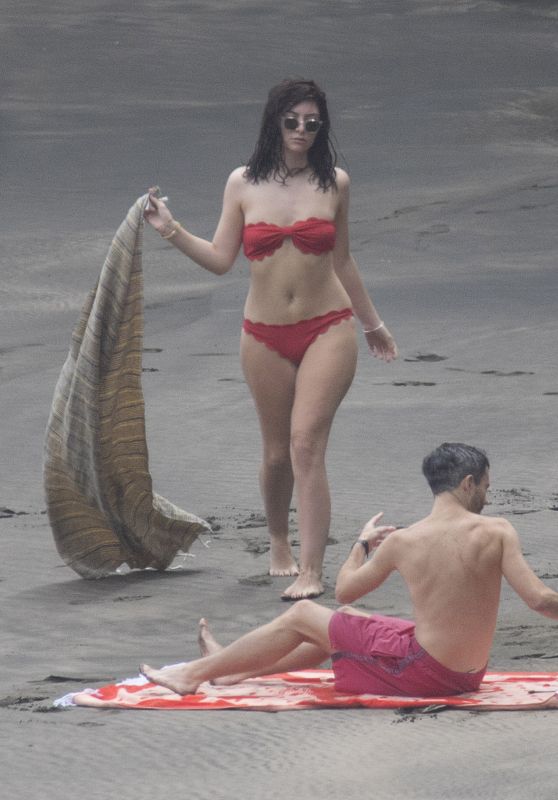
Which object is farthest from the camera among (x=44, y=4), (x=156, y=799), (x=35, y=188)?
(x=44, y=4)

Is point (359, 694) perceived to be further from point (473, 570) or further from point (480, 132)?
point (480, 132)

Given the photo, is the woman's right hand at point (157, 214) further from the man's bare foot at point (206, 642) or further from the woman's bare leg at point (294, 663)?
the woman's bare leg at point (294, 663)

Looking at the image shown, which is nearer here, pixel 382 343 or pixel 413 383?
pixel 382 343

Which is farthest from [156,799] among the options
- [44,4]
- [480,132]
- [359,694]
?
[44,4]

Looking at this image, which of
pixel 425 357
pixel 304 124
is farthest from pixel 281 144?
pixel 425 357

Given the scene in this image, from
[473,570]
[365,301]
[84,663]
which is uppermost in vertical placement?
[365,301]

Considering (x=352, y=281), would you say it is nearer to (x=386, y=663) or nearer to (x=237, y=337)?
(x=386, y=663)

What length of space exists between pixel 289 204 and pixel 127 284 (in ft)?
2.75

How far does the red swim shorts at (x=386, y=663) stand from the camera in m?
5.70

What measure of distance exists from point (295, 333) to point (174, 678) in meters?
1.99

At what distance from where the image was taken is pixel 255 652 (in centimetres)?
595

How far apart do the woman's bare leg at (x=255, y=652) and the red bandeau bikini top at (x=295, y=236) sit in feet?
6.63

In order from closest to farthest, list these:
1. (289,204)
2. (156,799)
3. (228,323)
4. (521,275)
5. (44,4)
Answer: (156,799), (289,204), (228,323), (521,275), (44,4)

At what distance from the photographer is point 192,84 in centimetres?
2255
